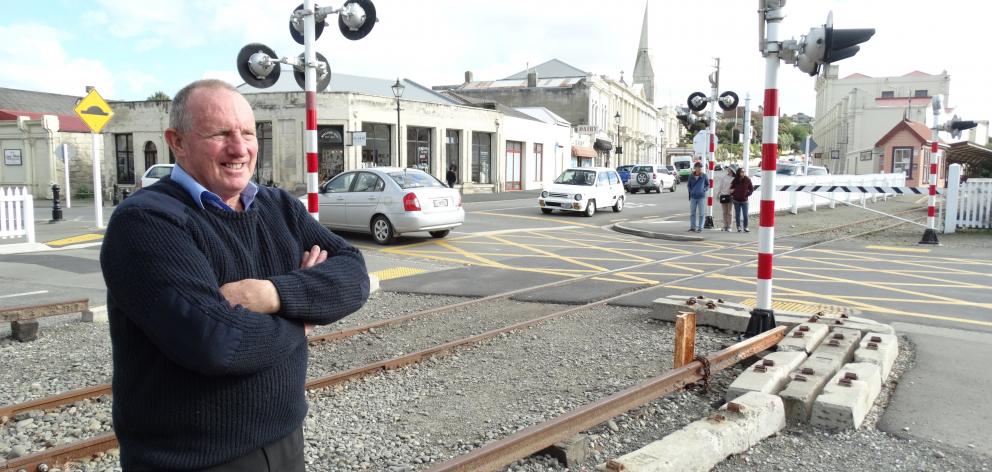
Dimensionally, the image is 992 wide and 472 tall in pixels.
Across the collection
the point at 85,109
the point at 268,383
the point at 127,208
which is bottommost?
the point at 268,383

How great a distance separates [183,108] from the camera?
2.03 meters

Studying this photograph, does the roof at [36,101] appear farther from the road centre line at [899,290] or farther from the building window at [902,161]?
the building window at [902,161]

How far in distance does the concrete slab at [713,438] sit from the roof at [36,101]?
53.8 m

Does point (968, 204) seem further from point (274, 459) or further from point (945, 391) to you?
point (274, 459)

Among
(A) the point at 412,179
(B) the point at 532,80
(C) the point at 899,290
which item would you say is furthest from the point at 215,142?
(B) the point at 532,80

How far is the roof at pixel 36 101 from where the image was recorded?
46.9m

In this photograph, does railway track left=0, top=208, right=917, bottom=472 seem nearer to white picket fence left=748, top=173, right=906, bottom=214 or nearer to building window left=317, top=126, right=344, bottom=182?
white picket fence left=748, top=173, right=906, bottom=214

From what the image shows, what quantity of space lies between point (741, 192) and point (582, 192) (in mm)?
6519

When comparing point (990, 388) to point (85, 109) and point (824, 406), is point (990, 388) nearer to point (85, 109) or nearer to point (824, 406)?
point (824, 406)

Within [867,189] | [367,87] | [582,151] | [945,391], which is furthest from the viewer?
[582,151]

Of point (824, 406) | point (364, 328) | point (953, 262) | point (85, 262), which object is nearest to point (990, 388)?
point (824, 406)

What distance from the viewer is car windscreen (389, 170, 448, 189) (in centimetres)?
1506

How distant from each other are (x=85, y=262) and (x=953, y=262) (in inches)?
601

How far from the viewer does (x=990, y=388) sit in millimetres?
5531
